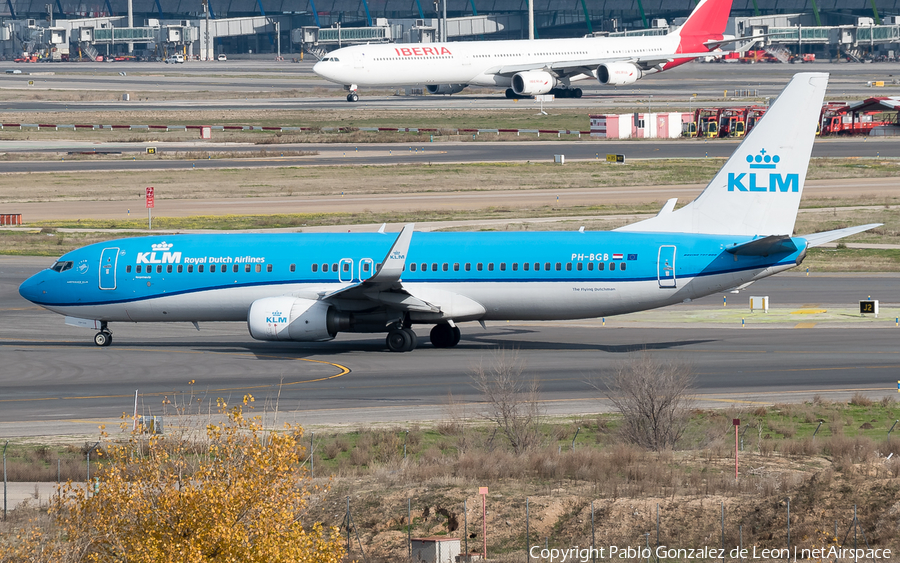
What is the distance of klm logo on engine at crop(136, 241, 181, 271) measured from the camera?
4368 centimetres

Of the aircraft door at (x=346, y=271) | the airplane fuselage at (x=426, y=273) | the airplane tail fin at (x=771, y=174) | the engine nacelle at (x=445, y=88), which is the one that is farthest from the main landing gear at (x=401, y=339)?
the engine nacelle at (x=445, y=88)

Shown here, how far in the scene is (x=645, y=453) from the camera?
→ 2783 centimetres

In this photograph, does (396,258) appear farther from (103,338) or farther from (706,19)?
(706,19)

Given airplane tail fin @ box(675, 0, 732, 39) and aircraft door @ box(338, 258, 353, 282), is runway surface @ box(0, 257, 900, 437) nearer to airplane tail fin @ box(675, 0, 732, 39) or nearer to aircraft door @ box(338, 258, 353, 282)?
aircraft door @ box(338, 258, 353, 282)

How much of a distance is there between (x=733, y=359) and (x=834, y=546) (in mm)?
19346

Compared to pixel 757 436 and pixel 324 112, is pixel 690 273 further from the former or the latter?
pixel 324 112

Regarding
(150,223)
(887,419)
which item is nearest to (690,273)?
(887,419)

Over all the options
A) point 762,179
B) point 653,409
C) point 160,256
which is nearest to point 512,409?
point 653,409

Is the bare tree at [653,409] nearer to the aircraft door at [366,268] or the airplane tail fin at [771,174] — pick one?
the airplane tail fin at [771,174]

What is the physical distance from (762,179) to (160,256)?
844 inches

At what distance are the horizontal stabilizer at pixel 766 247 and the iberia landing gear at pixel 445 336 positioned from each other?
10301 millimetres

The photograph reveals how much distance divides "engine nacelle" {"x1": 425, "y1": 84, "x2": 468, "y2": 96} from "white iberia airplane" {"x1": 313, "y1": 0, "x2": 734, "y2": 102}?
713 millimetres

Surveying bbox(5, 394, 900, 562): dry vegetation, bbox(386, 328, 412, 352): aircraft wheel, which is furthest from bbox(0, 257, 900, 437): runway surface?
bbox(5, 394, 900, 562): dry vegetation

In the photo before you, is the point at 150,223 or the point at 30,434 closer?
the point at 30,434
